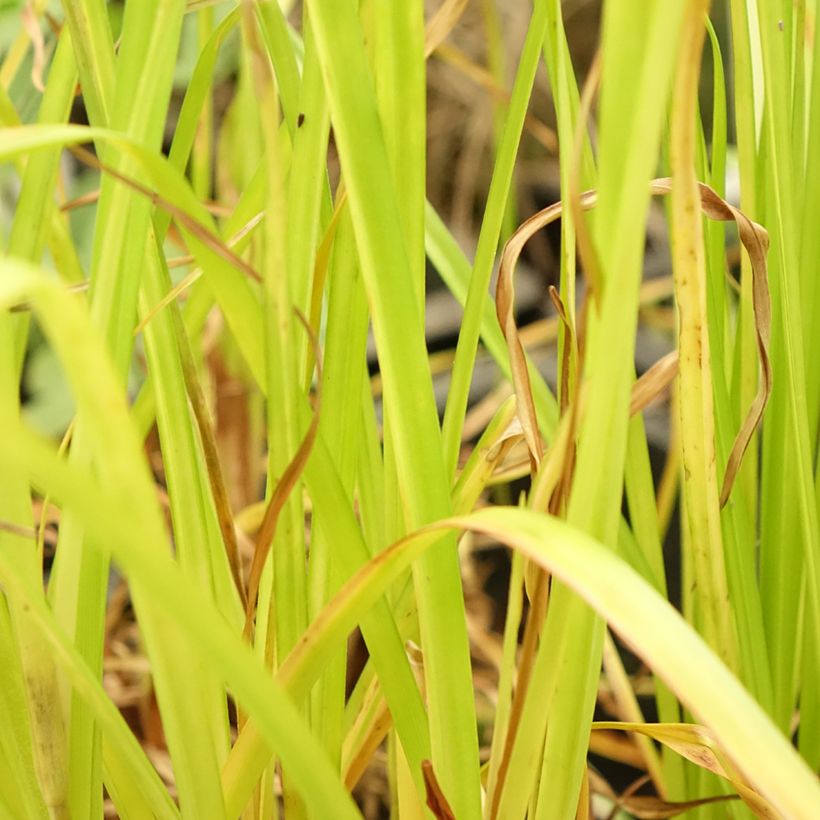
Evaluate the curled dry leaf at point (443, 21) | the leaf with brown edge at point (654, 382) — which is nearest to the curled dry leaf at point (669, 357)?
the leaf with brown edge at point (654, 382)

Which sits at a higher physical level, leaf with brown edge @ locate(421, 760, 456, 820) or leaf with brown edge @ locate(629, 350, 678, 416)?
leaf with brown edge @ locate(629, 350, 678, 416)

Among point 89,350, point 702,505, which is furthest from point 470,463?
point 89,350

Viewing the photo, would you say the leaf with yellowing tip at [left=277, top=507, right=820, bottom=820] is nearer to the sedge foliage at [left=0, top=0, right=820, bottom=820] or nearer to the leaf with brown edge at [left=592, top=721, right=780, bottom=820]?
the sedge foliage at [left=0, top=0, right=820, bottom=820]

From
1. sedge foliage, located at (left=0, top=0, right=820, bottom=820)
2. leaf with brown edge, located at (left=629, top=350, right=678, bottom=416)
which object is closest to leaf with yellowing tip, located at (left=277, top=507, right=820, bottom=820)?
sedge foliage, located at (left=0, top=0, right=820, bottom=820)

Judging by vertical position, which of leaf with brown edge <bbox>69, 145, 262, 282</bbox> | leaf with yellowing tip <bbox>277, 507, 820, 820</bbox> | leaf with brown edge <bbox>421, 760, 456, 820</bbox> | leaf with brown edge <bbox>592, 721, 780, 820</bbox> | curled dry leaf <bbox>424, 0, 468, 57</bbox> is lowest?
leaf with brown edge <bbox>592, 721, 780, 820</bbox>

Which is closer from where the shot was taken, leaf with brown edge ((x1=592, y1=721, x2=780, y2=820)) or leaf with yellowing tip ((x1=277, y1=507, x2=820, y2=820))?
leaf with yellowing tip ((x1=277, y1=507, x2=820, y2=820))

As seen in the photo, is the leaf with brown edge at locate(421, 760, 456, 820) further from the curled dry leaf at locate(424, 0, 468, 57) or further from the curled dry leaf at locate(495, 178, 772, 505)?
the curled dry leaf at locate(424, 0, 468, 57)

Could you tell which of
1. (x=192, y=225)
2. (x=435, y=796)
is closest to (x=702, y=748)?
(x=435, y=796)
